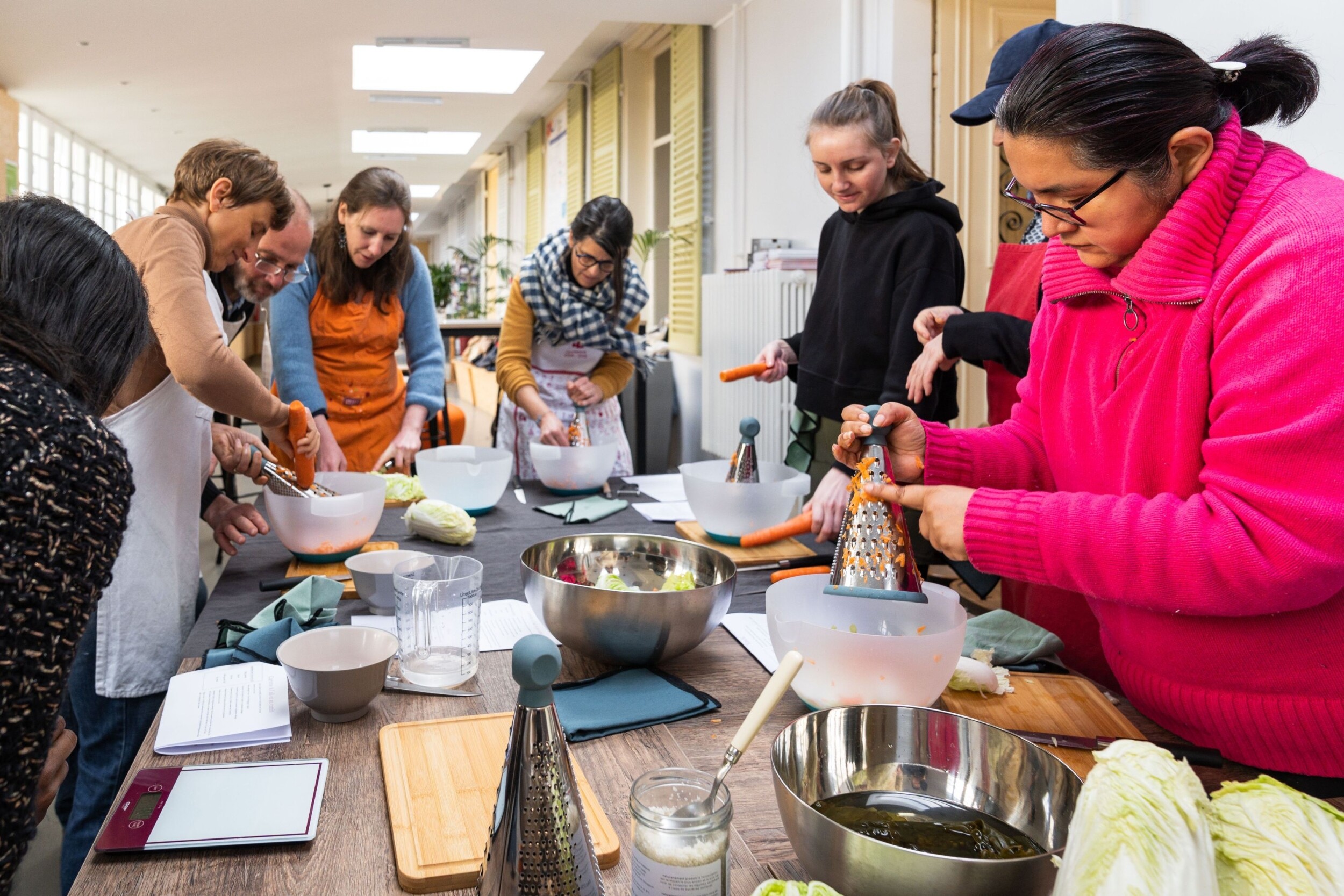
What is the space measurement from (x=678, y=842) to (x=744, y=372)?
1535mm

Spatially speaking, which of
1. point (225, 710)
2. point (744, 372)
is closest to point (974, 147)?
point (744, 372)

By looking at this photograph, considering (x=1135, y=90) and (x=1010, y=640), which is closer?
(x=1135, y=90)

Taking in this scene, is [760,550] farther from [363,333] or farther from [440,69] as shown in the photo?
[440,69]

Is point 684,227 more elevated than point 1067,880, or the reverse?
point 684,227

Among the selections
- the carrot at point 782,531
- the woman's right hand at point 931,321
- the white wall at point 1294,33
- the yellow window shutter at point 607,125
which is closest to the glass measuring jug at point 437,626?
the carrot at point 782,531

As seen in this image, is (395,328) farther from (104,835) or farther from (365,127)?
(365,127)

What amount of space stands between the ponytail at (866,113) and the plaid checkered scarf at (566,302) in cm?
99

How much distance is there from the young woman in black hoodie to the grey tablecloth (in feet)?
1.57

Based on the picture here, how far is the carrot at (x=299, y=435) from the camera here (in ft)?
6.74

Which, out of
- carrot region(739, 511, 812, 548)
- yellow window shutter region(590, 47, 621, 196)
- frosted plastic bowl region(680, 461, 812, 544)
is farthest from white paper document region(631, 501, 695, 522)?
yellow window shutter region(590, 47, 621, 196)

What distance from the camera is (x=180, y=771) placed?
103 centimetres

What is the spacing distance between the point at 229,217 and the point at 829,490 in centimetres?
134

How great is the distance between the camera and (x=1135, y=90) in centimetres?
107

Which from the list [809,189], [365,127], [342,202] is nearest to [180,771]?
[342,202]
